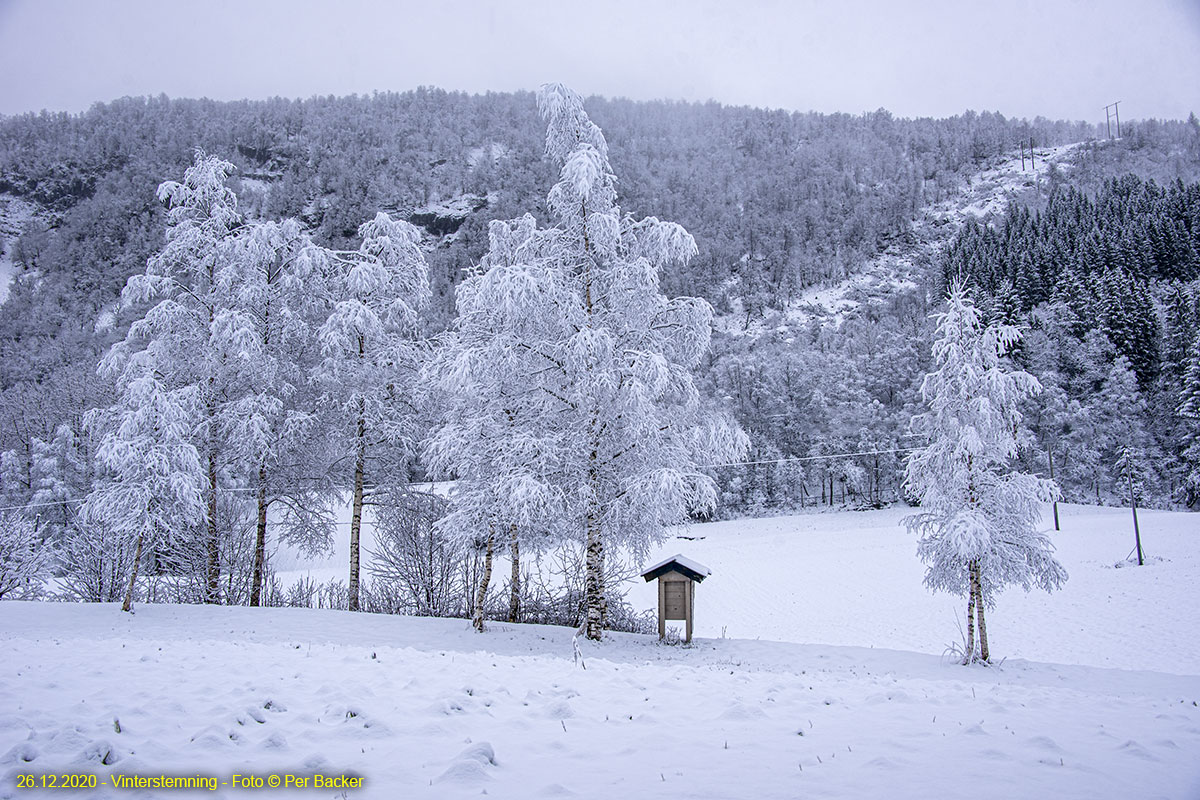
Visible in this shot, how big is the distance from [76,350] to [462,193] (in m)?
122

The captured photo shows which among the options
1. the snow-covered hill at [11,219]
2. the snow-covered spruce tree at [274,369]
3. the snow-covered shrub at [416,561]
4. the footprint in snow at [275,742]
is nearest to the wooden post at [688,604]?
the snow-covered shrub at [416,561]

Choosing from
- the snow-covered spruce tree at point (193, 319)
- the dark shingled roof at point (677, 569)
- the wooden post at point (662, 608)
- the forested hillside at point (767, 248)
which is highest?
the forested hillside at point (767, 248)

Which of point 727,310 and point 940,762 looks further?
point 727,310

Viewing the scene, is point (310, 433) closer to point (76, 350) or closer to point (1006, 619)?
point (1006, 619)

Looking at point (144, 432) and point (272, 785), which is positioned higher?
point (144, 432)

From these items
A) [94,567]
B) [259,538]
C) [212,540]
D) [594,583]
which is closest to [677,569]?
[594,583]

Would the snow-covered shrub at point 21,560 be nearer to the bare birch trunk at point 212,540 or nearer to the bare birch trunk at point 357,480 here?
the bare birch trunk at point 212,540

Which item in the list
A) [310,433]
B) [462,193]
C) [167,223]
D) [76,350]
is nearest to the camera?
[310,433]

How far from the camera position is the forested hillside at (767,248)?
48.7 m

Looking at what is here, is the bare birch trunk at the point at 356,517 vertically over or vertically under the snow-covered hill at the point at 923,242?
under

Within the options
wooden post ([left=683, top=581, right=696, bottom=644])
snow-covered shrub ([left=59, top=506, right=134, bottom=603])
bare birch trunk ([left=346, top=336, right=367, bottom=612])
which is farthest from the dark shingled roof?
snow-covered shrub ([left=59, top=506, right=134, bottom=603])

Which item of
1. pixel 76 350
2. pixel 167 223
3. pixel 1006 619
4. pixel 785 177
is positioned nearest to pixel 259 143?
pixel 76 350

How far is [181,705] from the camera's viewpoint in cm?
536

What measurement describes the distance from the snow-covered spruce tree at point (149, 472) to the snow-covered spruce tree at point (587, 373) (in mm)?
6051
